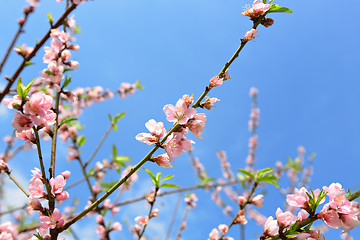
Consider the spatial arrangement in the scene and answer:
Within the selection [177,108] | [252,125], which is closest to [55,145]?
[177,108]

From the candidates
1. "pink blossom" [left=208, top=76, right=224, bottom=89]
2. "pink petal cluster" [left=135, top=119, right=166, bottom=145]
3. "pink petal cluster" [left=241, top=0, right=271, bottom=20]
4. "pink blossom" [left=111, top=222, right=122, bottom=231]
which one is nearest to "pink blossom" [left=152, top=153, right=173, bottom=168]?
"pink petal cluster" [left=135, top=119, right=166, bottom=145]

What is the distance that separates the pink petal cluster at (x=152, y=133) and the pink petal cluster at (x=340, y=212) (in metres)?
1.09

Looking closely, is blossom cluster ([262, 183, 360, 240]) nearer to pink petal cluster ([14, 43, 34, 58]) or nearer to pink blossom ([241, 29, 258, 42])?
pink blossom ([241, 29, 258, 42])

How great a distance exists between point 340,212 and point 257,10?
1410mm

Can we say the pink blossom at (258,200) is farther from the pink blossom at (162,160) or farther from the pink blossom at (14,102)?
the pink blossom at (14,102)

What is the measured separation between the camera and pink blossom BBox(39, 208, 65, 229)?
5.82 feet

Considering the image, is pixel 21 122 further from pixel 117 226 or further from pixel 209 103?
pixel 117 226

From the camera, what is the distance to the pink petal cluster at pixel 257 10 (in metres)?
1.82

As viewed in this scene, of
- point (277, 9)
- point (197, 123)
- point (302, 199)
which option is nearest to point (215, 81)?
point (197, 123)

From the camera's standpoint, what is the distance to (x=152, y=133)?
5.70 ft

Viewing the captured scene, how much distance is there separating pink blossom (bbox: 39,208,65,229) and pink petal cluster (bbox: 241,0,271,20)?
193cm

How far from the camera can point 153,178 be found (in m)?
2.52

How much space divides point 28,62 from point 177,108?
100 inches

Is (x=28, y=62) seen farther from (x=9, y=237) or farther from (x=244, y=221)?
(x=244, y=221)
